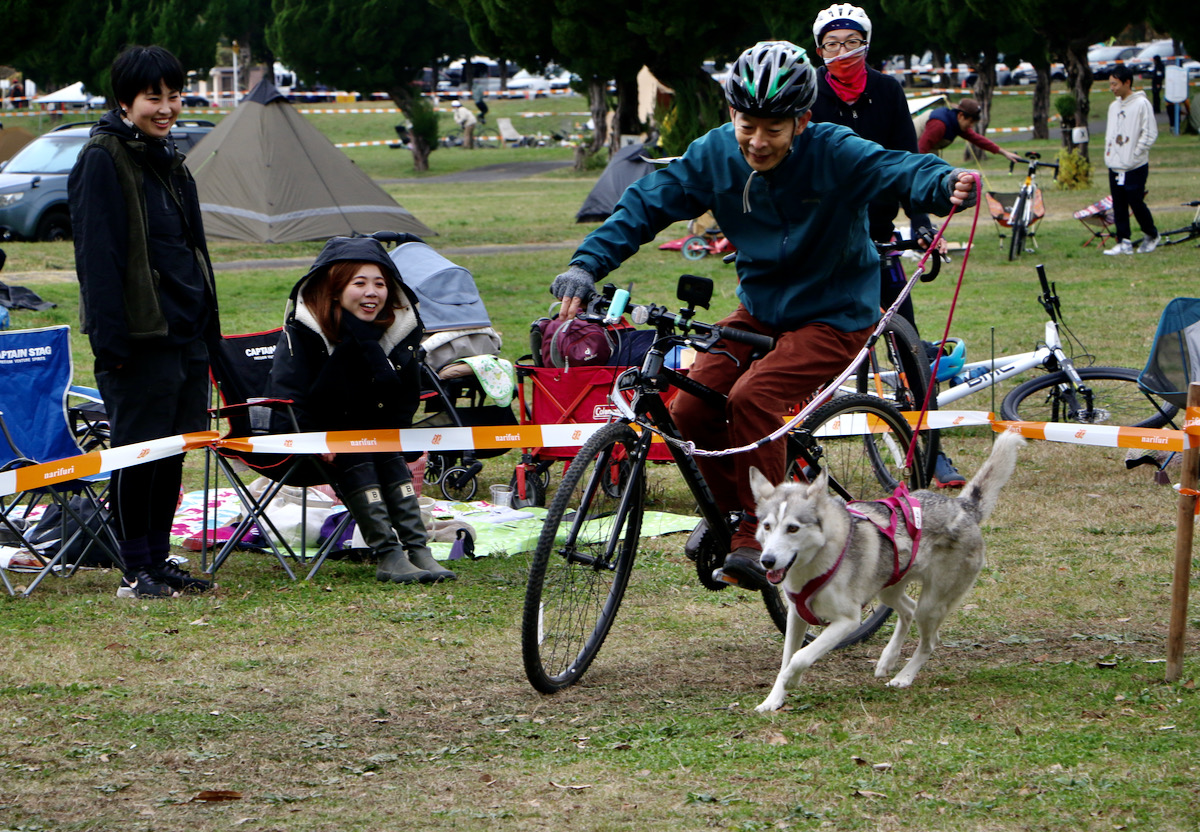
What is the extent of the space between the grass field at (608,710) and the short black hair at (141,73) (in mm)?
2081

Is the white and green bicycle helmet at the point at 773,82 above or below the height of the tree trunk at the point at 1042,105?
below

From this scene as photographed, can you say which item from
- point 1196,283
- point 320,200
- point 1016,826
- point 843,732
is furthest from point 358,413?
point 320,200

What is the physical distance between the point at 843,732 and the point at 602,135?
38893 mm

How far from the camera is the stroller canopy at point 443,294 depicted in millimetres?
8195

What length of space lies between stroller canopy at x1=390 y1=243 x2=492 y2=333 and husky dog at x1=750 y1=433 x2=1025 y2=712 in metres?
4.03

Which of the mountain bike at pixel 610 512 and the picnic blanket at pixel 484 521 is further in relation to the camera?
the picnic blanket at pixel 484 521

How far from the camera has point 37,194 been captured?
1983 centimetres

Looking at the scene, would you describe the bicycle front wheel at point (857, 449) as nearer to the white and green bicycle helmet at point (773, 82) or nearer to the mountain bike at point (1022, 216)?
the white and green bicycle helmet at point (773, 82)

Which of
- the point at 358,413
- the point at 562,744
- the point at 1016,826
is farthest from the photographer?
the point at 358,413

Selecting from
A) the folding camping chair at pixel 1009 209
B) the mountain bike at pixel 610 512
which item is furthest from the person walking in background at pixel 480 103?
Result: the mountain bike at pixel 610 512

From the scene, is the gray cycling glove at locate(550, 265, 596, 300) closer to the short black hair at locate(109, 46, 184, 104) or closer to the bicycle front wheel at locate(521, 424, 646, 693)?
the bicycle front wheel at locate(521, 424, 646, 693)

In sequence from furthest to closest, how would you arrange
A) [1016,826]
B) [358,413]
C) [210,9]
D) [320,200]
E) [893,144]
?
[210,9], [320,200], [893,144], [358,413], [1016,826]

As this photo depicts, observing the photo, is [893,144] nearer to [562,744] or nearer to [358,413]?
[358,413]

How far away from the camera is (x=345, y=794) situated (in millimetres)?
3680
